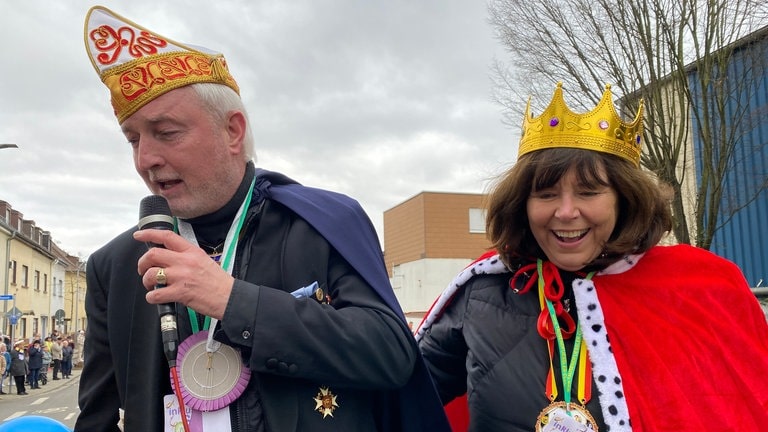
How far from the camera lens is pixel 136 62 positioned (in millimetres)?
1749

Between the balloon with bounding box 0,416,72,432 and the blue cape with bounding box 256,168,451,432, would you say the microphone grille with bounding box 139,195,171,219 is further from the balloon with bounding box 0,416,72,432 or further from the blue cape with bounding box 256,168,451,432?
the balloon with bounding box 0,416,72,432

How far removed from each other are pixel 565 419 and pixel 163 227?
48.3 inches

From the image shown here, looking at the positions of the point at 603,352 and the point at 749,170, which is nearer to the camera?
the point at 603,352

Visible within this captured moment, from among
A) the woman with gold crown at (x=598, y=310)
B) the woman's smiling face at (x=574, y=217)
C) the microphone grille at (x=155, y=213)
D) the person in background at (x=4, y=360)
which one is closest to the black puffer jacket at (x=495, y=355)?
the woman with gold crown at (x=598, y=310)

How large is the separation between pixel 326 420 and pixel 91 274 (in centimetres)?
84

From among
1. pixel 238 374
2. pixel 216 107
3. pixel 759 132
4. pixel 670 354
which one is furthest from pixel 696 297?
pixel 759 132

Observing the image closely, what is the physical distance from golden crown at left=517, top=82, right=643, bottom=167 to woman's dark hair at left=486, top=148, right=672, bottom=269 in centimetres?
2

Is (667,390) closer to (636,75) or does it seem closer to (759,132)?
(636,75)

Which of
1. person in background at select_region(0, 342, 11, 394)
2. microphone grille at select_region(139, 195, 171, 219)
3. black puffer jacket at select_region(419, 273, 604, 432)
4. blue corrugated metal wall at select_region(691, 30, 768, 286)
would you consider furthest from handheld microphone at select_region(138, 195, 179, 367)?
person in background at select_region(0, 342, 11, 394)

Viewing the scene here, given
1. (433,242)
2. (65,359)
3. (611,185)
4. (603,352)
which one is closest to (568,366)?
(603,352)

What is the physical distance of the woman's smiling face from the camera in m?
2.04

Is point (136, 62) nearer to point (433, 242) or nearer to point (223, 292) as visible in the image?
point (223, 292)

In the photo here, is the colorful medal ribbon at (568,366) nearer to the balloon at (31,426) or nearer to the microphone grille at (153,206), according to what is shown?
the microphone grille at (153,206)

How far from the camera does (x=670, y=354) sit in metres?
1.90
